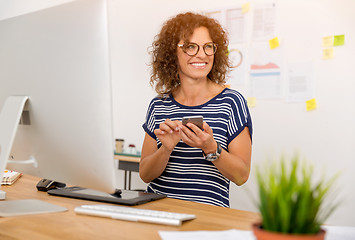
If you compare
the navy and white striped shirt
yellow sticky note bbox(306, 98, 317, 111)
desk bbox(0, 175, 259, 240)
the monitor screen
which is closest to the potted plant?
desk bbox(0, 175, 259, 240)

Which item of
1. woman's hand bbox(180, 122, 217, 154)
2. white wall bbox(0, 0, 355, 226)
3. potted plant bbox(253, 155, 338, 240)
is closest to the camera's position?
potted plant bbox(253, 155, 338, 240)

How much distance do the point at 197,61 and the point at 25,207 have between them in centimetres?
90

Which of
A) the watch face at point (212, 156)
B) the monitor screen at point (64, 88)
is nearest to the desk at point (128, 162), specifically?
the watch face at point (212, 156)

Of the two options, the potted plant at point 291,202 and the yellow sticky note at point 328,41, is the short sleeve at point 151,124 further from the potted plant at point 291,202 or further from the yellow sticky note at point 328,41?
the yellow sticky note at point 328,41

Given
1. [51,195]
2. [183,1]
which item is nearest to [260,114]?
[183,1]

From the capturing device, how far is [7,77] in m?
1.04

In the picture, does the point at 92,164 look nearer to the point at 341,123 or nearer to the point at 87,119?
the point at 87,119

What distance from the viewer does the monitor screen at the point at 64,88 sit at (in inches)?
34.5

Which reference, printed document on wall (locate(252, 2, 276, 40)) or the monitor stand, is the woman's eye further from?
printed document on wall (locate(252, 2, 276, 40))

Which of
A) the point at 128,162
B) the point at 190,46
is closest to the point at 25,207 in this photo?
the point at 190,46

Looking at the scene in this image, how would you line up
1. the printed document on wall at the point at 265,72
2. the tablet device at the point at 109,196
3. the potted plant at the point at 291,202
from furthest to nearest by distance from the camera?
the printed document on wall at the point at 265,72
the tablet device at the point at 109,196
the potted plant at the point at 291,202

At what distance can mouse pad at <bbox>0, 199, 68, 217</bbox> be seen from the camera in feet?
3.32

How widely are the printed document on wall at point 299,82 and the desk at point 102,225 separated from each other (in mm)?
1962

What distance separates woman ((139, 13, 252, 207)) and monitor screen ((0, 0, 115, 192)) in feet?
1.38
